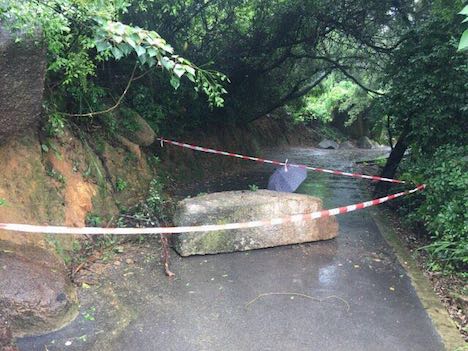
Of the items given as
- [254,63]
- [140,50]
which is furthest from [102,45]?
[254,63]

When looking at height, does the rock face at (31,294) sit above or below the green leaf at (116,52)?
below

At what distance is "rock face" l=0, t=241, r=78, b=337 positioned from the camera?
12.3ft

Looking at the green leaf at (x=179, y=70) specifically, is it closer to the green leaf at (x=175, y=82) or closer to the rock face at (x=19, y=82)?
the green leaf at (x=175, y=82)

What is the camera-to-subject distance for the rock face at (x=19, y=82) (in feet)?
12.6

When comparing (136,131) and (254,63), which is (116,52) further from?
(254,63)

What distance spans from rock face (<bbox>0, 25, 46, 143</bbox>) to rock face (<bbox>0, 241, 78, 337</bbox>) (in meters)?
1.28

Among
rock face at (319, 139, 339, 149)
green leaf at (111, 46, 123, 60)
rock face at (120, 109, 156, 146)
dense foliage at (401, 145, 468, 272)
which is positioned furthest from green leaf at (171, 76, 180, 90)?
rock face at (319, 139, 339, 149)

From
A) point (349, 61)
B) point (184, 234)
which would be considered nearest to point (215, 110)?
point (349, 61)

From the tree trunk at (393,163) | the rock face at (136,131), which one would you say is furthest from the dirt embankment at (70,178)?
the tree trunk at (393,163)

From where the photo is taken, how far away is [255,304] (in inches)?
175

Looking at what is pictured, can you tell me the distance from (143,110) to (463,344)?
699 centimetres

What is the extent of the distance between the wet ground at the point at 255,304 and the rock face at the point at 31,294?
0.13 metres

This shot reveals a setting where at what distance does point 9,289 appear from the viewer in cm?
379

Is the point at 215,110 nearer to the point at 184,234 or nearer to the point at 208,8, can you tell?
the point at 208,8
